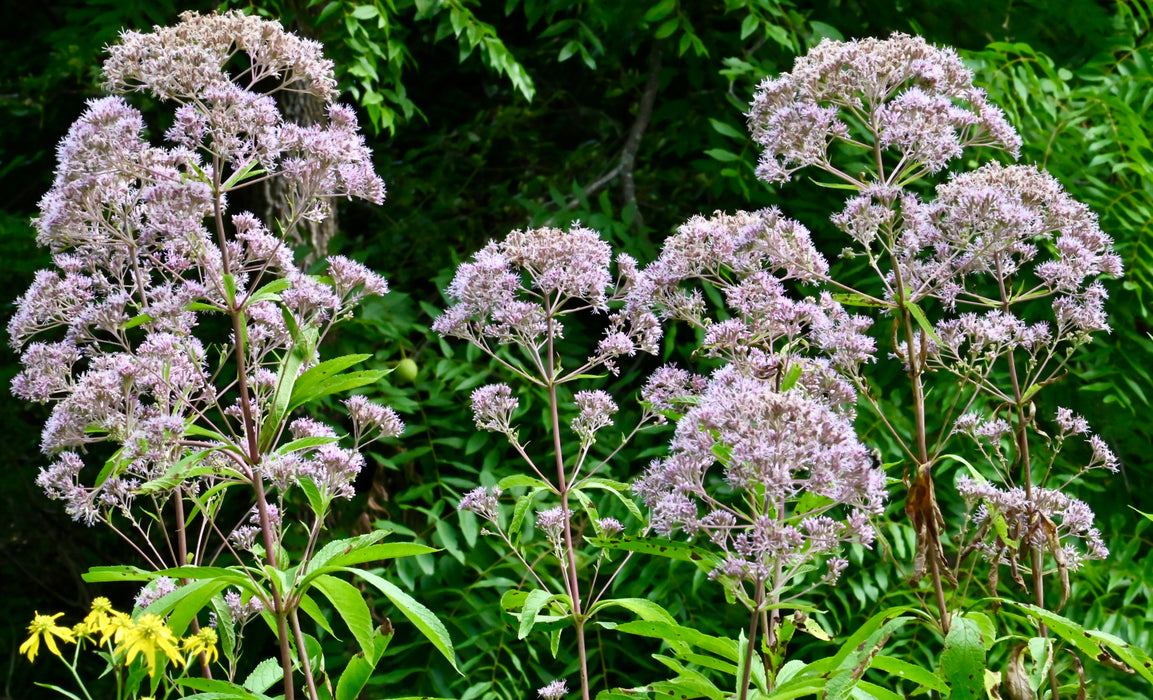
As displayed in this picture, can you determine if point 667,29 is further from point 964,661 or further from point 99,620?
point 99,620

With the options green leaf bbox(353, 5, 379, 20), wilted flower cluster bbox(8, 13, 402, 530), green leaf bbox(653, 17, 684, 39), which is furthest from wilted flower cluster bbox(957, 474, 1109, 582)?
green leaf bbox(353, 5, 379, 20)

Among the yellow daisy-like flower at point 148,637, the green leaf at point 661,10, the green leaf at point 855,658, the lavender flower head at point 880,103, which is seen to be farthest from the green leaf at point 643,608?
the green leaf at point 661,10

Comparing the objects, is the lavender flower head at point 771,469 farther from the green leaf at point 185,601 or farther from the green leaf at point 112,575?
the green leaf at point 112,575

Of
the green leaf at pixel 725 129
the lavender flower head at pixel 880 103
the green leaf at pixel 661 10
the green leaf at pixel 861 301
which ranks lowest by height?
the green leaf at pixel 861 301

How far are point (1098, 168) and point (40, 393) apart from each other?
177 inches

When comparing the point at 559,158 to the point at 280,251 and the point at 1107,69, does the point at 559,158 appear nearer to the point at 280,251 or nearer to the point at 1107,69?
the point at 1107,69

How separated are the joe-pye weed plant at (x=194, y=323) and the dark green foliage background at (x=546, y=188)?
5.15 ft

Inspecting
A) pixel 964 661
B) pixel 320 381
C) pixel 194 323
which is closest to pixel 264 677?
pixel 320 381

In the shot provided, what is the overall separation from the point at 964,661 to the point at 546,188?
14.9ft

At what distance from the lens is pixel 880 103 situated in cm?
284

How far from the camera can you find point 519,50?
21.2 feet

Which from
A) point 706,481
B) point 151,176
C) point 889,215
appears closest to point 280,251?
point 151,176

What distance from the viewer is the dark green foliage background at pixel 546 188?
459 centimetres

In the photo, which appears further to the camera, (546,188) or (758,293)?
(546,188)
